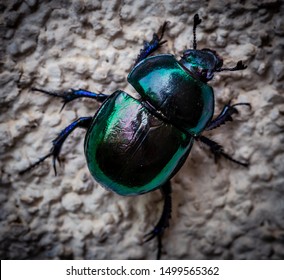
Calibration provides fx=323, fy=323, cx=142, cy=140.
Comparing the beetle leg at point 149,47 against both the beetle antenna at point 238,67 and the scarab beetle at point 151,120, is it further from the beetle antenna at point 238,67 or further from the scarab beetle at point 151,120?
the beetle antenna at point 238,67

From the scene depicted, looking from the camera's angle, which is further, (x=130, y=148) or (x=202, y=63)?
(x=202, y=63)

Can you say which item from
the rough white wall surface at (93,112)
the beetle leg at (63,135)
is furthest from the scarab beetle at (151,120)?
the rough white wall surface at (93,112)

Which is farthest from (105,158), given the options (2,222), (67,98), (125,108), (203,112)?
(2,222)

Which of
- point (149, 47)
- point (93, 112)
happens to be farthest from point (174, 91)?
point (93, 112)

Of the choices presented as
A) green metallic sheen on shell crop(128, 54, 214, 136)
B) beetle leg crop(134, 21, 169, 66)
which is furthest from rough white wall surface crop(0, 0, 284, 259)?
green metallic sheen on shell crop(128, 54, 214, 136)

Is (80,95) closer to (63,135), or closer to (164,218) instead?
(63,135)
